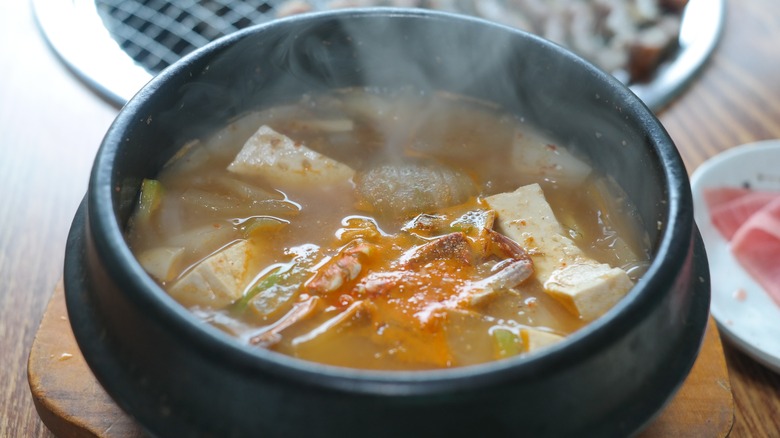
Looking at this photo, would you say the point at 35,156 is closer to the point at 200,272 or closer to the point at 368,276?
the point at 200,272

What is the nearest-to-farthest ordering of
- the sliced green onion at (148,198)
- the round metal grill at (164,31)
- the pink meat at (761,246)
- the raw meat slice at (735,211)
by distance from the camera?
the sliced green onion at (148,198)
the pink meat at (761,246)
the raw meat slice at (735,211)
the round metal grill at (164,31)

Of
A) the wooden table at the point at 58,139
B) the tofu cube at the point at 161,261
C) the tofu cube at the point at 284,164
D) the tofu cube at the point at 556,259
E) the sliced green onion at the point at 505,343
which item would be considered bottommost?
the wooden table at the point at 58,139

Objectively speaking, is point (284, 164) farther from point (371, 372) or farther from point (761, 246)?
A: point (761, 246)

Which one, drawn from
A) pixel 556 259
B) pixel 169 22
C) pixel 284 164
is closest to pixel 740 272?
pixel 556 259

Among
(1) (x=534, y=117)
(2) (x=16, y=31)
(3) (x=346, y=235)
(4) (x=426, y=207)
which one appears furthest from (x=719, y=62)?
(2) (x=16, y=31)

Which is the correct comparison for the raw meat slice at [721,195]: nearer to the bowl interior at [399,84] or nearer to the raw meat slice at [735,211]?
the raw meat slice at [735,211]

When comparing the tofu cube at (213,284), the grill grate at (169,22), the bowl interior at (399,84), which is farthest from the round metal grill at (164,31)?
the tofu cube at (213,284)
